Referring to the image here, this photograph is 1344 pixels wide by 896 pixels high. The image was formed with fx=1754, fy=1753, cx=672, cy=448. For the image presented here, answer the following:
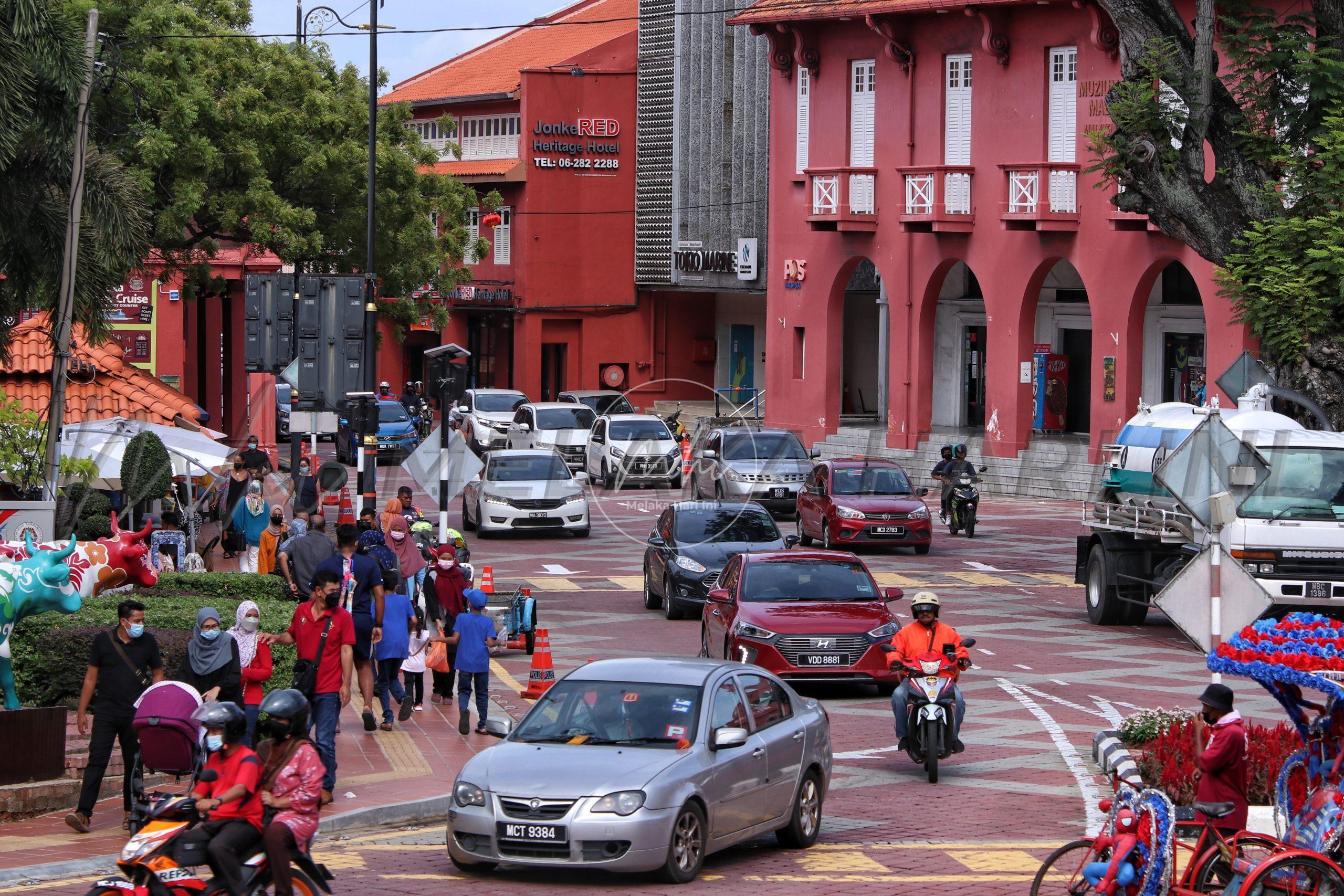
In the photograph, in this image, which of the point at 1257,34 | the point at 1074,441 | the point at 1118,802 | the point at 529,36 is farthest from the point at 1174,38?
the point at 529,36

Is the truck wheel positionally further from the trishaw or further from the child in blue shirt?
the trishaw

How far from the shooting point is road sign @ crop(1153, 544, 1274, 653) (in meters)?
12.0

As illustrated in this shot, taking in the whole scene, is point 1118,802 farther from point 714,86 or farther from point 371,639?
point 714,86

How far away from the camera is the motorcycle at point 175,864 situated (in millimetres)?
8789

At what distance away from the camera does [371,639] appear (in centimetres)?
1546

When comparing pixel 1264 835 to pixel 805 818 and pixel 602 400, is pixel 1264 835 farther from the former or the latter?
pixel 602 400

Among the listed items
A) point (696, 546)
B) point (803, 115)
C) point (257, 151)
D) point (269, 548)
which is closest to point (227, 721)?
point (269, 548)

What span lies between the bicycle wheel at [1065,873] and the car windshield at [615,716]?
251cm

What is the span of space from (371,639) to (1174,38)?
536 inches

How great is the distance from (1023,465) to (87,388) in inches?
872

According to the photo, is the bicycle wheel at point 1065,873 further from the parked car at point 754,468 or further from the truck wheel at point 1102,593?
the parked car at point 754,468

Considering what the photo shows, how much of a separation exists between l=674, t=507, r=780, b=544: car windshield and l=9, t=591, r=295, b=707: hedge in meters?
8.18

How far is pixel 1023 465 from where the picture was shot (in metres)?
43.3

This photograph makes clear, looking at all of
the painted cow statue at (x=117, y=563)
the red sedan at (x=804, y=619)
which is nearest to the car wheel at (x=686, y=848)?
the red sedan at (x=804, y=619)
